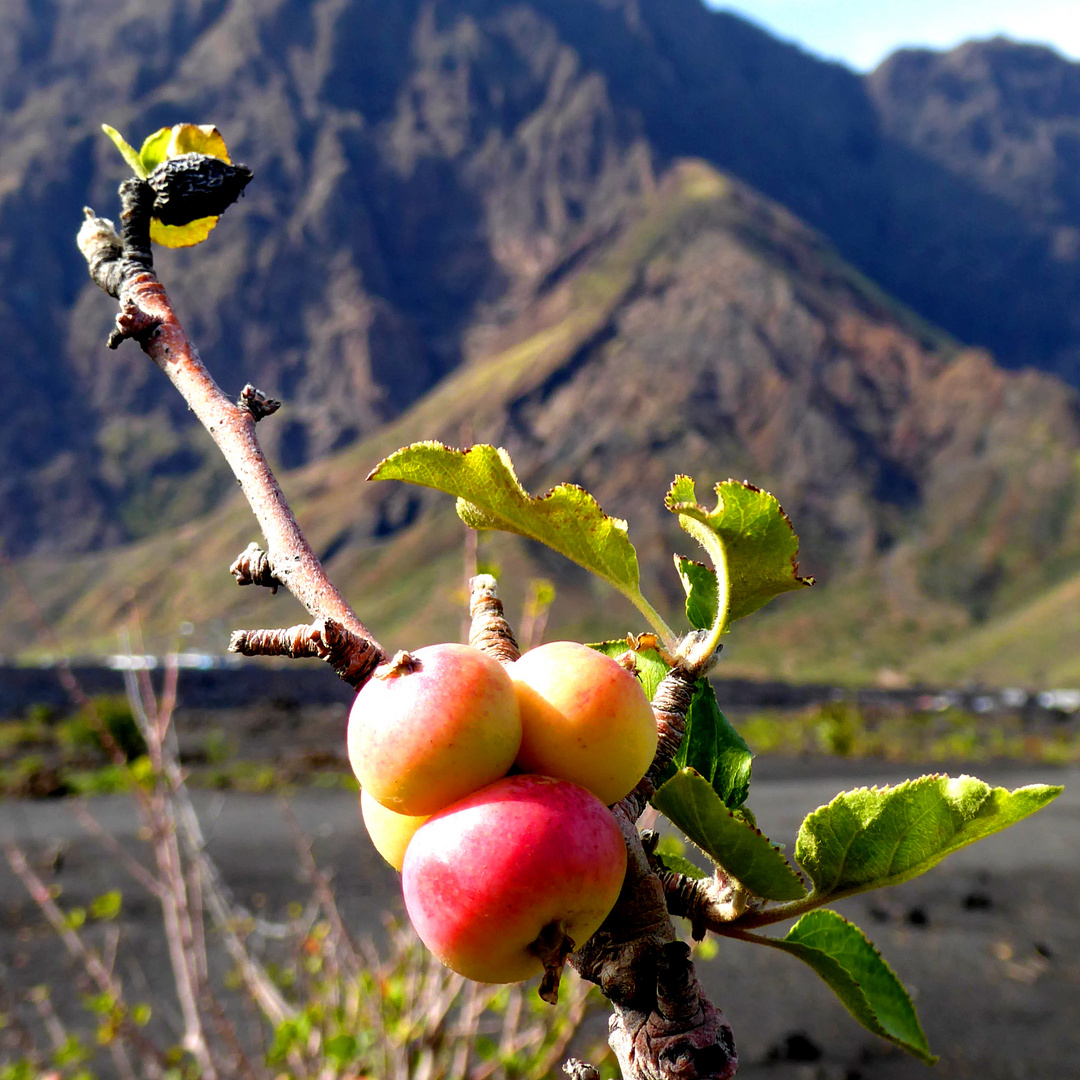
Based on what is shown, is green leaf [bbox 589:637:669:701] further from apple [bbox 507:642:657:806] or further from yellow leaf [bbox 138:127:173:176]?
yellow leaf [bbox 138:127:173:176]

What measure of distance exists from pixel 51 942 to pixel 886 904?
530 centimetres

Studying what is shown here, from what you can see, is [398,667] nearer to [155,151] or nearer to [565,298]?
[155,151]

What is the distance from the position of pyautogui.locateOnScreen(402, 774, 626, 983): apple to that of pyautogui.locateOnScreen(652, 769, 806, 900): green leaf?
3 centimetres

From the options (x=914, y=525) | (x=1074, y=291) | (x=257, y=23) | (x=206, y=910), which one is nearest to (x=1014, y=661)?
(x=914, y=525)

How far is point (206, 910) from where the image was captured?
19.1 ft

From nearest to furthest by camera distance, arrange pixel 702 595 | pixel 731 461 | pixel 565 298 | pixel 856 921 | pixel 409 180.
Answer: pixel 702 595 → pixel 856 921 → pixel 731 461 → pixel 565 298 → pixel 409 180

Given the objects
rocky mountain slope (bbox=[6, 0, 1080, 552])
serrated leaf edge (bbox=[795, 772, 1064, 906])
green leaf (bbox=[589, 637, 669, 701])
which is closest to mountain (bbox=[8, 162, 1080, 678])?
rocky mountain slope (bbox=[6, 0, 1080, 552])

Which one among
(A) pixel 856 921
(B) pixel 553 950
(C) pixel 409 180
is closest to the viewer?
(B) pixel 553 950

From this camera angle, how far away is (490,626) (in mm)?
512

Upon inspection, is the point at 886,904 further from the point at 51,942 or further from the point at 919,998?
the point at 51,942

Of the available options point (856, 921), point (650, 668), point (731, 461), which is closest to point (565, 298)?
point (731, 461)

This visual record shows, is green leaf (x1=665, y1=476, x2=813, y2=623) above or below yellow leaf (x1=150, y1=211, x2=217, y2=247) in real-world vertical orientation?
below

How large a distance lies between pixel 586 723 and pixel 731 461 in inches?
2068

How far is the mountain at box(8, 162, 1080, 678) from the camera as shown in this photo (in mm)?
44875
